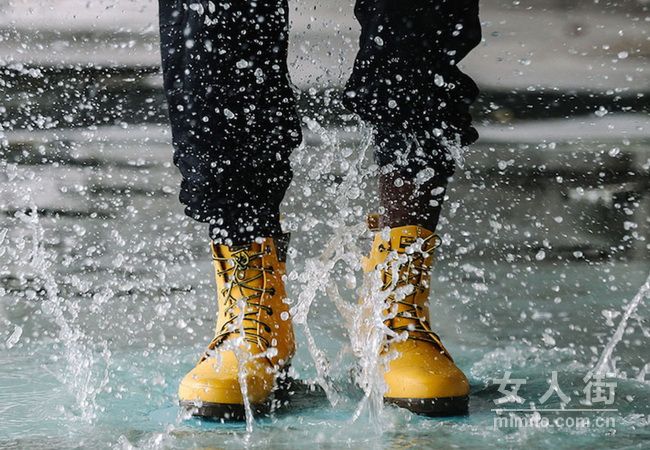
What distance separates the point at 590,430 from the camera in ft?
3.72

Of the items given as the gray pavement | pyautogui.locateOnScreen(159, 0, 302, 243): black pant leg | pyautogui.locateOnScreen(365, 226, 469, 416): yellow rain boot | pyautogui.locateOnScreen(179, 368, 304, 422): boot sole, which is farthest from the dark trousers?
the gray pavement

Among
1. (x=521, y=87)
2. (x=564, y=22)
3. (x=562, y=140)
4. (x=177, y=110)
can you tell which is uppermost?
(x=564, y=22)

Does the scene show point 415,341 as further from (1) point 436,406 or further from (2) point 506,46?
(2) point 506,46

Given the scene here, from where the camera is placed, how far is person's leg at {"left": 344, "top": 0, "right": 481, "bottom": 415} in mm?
1280

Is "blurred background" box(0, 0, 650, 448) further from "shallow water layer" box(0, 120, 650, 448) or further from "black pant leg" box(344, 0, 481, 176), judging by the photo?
"black pant leg" box(344, 0, 481, 176)

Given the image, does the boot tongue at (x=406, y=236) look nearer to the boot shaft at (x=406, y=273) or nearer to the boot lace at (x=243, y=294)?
the boot shaft at (x=406, y=273)

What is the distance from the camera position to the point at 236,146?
1.26m

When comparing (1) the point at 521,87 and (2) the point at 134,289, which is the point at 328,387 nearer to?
(2) the point at 134,289

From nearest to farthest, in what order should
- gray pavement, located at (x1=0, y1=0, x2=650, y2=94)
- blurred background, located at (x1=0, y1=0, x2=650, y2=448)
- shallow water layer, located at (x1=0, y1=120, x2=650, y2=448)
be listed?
shallow water layer, located at (x1=0, y1=120, x2=650, y2=448) < blurred background, located at (x1=0, y1=0, x2=650, y2=448) < gray pavement, located at (x1=0, y1=0, x2=650, y2=94)

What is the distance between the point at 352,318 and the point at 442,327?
309 mm

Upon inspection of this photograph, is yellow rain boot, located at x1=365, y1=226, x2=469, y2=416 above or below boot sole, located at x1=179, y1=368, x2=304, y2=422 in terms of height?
above

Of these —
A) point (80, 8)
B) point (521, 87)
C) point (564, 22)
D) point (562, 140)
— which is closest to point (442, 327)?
point (562, 140)

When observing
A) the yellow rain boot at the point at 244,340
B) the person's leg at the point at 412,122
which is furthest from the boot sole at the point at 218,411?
the person's leg at the point at 412,122

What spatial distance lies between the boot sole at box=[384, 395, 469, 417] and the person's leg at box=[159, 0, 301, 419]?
176 mm
